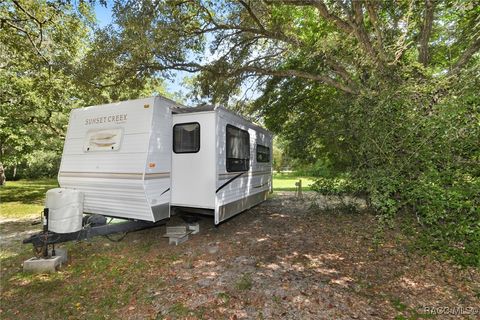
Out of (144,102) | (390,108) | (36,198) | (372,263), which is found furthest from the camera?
(36,198)

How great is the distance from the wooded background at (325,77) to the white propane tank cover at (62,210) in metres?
4.30

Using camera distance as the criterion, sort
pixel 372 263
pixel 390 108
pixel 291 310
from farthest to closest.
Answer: pixel 372 263
pixel 390 108
pixel 291 310

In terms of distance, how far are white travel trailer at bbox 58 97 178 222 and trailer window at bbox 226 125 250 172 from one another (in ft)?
4.83

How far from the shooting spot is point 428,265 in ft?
15.5

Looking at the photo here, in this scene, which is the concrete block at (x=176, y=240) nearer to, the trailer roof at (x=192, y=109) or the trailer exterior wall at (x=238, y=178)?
the trailer exterior wall at (x=238, y=178)

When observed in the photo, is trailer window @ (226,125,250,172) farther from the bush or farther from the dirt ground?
the bush

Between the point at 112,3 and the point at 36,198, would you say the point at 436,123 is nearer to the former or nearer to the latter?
the point at 112,3

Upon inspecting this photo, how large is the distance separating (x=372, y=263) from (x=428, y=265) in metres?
1.00

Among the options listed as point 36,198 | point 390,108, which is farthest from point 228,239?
point 36,198

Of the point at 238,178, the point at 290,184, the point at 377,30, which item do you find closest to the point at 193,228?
the point at 238,178

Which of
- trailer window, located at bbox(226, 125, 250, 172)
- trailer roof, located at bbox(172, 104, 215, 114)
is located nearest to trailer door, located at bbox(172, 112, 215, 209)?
→ trailer roof, located at bbox(172, 104, 215, 114)

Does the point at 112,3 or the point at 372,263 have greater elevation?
the point at 112,3

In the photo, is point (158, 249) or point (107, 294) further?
point (158, 249)

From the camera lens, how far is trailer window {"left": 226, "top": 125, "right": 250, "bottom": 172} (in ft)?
20.8
